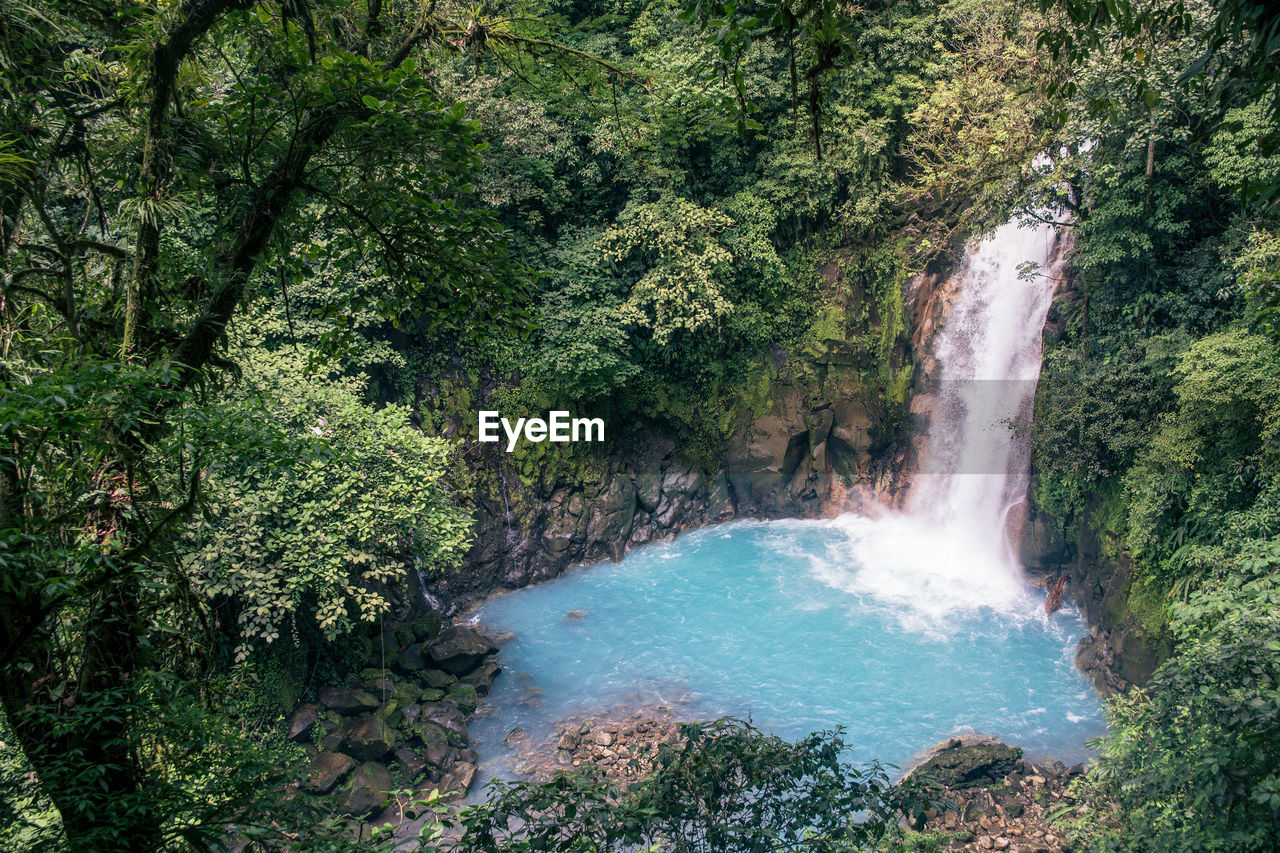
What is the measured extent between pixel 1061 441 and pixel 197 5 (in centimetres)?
1102

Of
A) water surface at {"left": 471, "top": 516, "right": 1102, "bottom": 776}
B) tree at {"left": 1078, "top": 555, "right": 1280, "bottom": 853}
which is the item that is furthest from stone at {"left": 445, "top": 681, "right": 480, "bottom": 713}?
tree at {"left": 1078, "top": 555, "right": 1280, "bottom": 853}

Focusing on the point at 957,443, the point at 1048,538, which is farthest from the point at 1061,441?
the point at 957,443

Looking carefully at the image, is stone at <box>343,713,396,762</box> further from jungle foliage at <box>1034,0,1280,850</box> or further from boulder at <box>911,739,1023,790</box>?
jungle foliage at <box>1034,0,1280,850</box>

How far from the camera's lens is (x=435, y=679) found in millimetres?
9805

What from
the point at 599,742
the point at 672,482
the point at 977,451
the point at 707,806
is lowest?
the point at 599,742

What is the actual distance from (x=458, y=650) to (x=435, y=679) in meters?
0.51

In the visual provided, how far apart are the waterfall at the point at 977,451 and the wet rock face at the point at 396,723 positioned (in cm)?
695

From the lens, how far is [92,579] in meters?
2.90

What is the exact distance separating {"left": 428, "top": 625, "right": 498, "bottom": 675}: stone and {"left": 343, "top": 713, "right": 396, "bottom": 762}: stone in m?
1.56

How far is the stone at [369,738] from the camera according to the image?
8.15 meters

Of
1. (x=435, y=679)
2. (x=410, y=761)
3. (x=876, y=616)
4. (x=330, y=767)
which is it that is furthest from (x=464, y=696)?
(x=876, y=616)

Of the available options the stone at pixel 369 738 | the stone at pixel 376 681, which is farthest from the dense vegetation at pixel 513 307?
the stone at pixel 369 738

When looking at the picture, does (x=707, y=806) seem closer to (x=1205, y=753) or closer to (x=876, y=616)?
(x=1205, y=753)

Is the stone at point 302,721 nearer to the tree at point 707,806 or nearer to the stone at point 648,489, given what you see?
the tree at point 707,806
